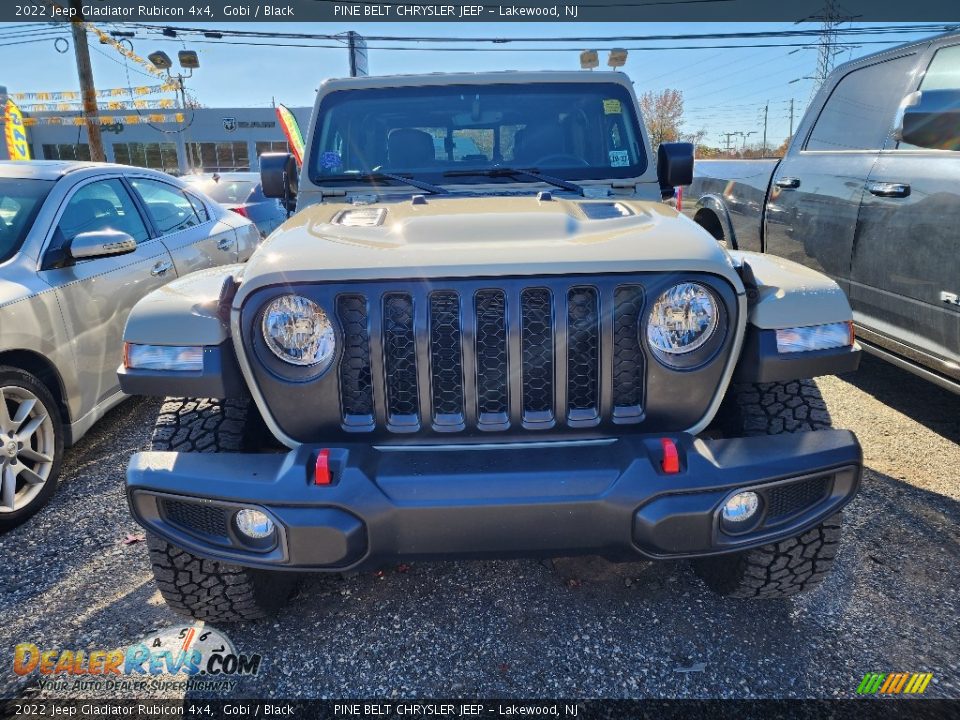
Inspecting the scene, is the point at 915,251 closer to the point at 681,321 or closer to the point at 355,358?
the point at 681,321

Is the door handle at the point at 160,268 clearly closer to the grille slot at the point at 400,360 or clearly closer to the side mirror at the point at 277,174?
the side mirror at the point at 277,174

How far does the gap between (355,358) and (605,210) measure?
112 cm

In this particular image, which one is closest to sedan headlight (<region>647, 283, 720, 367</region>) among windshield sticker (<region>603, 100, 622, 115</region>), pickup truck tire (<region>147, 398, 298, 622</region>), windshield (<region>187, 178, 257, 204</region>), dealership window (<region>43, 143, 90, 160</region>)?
pickup truck tire (<region>147, 398, 298, 622</region>)

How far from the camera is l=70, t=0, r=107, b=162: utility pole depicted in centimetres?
1616

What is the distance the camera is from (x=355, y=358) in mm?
1905

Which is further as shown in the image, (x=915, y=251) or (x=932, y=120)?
(x=915, y=251)

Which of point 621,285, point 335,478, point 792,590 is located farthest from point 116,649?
point 792,590

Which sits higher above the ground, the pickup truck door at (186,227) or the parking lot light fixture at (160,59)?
the parking lot light fixture at (160,59)

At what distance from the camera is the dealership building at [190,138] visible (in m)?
43.1

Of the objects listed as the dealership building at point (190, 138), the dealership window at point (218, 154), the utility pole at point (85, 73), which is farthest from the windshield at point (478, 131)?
the dealership window at point (218, 154)

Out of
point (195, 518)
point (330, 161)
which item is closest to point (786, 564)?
point (195, 518)

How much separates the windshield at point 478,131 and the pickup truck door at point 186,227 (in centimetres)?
183

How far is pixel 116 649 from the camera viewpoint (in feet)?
7.53

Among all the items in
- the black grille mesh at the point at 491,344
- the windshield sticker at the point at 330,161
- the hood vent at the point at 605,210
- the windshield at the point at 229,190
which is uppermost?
the windshield sticker at the point at 330,161
